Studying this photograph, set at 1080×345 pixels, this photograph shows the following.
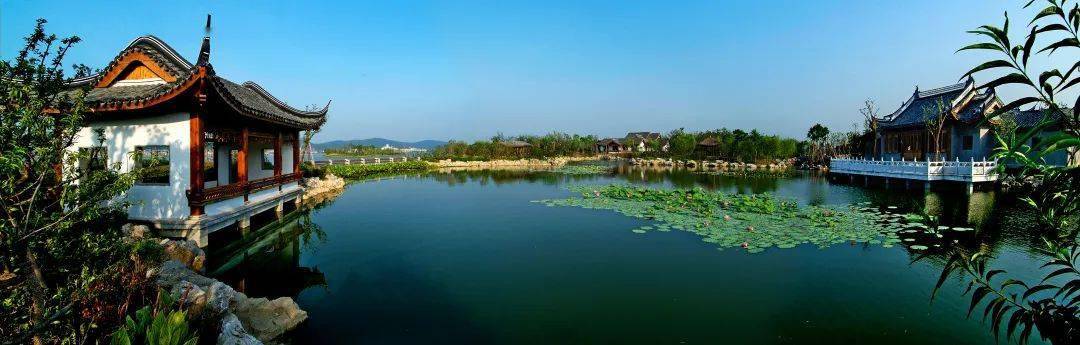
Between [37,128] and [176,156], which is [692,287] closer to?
[37,128]

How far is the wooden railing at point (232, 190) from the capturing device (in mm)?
7660

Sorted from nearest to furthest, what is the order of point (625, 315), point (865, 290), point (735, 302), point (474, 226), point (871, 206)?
point (625, 315)
point (735, 302)
point (865, 290)
point (474, 226)
point (871, 206)

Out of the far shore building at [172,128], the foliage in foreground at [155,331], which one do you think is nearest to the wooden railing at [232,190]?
the far shore building at [172,128]

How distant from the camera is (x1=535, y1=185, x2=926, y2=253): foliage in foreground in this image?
28.3 ft

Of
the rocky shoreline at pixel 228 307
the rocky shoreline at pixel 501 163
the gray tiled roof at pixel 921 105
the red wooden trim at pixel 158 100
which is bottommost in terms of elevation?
the rocky shoreline at pixel 228 307

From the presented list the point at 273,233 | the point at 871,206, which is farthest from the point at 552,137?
the point at 273,233

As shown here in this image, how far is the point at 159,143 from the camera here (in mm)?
7793

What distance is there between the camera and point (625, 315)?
5254 mm

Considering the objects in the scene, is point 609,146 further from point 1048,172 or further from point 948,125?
point 1048,172

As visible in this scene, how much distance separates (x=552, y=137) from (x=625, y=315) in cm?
4344

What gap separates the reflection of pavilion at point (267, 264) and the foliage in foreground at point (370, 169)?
13.7m

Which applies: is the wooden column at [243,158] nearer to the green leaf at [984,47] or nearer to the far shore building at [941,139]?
the green leaf at [984,47]

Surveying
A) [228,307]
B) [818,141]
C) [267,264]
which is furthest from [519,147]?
[228,307]

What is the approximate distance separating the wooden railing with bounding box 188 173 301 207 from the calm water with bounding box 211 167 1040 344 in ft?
2.77
